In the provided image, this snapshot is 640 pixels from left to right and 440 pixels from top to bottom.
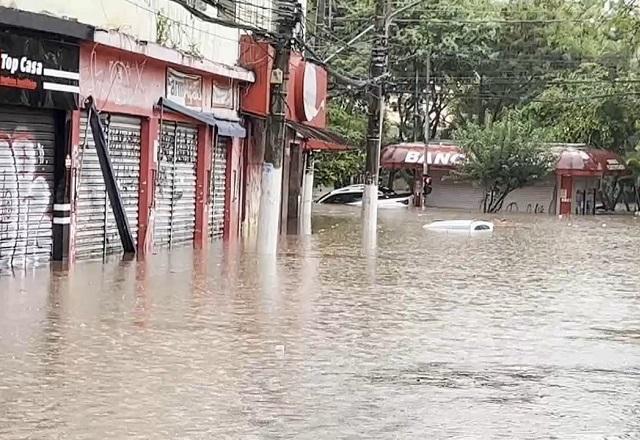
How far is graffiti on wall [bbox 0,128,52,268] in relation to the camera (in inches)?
637

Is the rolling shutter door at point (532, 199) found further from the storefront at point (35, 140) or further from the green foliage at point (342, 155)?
the storefront at point (35, 140)

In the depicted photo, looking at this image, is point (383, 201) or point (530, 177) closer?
point (530, 177)

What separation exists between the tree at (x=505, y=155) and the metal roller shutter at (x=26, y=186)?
35384 millimetres

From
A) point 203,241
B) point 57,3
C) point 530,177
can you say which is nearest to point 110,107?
point 57,3

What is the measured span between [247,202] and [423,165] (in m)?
27.0

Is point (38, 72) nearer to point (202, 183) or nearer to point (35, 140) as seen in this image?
point (35, 140)

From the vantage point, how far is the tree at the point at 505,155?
166ft

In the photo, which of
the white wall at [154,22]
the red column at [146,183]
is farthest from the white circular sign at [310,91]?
the red column at [146,183]

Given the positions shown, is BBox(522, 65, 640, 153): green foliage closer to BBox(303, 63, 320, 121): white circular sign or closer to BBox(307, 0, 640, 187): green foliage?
BBox(307, 0, 640, 187): green foliage

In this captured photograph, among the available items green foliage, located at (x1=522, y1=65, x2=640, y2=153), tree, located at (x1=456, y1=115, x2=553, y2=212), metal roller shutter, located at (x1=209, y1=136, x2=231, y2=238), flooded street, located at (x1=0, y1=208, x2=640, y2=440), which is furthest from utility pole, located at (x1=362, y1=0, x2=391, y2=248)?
green foliage, located at (x1=522, y1=65, x2=640, y2=153)

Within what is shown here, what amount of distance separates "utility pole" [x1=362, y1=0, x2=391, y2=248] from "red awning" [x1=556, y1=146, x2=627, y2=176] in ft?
72.0

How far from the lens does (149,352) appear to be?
1009 cm

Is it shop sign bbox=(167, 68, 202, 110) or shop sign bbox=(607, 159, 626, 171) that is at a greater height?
shop sign bbox=(167, 68, 202, 110)

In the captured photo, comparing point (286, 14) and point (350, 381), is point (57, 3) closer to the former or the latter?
point (286, 14)
